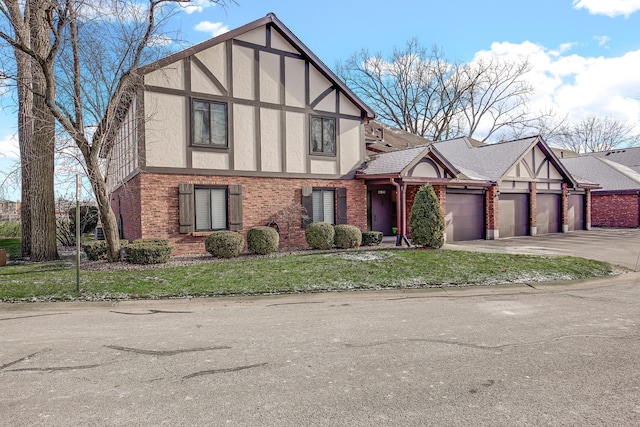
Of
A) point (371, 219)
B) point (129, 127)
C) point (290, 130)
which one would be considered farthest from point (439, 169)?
point (129, 127)

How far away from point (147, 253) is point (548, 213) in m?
21.4

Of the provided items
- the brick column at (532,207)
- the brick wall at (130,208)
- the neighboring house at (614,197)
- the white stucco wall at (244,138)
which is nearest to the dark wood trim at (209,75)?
the white stucco wall at (244,138)

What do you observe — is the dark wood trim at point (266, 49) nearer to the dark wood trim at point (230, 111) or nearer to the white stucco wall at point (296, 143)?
the dark wood trim at point (230, 111)

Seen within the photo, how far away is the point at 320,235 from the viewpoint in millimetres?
14062

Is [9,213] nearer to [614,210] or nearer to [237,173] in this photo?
[237,173]

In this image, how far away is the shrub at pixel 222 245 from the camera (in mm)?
12383

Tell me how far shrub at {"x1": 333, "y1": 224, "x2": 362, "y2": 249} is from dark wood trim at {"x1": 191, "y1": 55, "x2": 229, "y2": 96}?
6.13m

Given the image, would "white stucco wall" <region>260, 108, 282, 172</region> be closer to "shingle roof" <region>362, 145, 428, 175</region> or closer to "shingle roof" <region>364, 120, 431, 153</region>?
"shingle roof" <region>362, 145, 428, 175</region>

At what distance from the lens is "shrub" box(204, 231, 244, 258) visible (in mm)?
12383

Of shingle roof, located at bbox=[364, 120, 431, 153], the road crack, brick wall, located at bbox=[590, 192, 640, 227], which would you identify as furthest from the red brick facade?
brick wall, located at bbox=[590, 192, 640, 227]

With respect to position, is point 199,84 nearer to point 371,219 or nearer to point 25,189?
point 25,189

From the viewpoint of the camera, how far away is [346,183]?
16.6 metres

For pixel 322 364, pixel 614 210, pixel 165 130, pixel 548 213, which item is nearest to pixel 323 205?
pixel 165 130

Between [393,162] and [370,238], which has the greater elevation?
[393,162]
